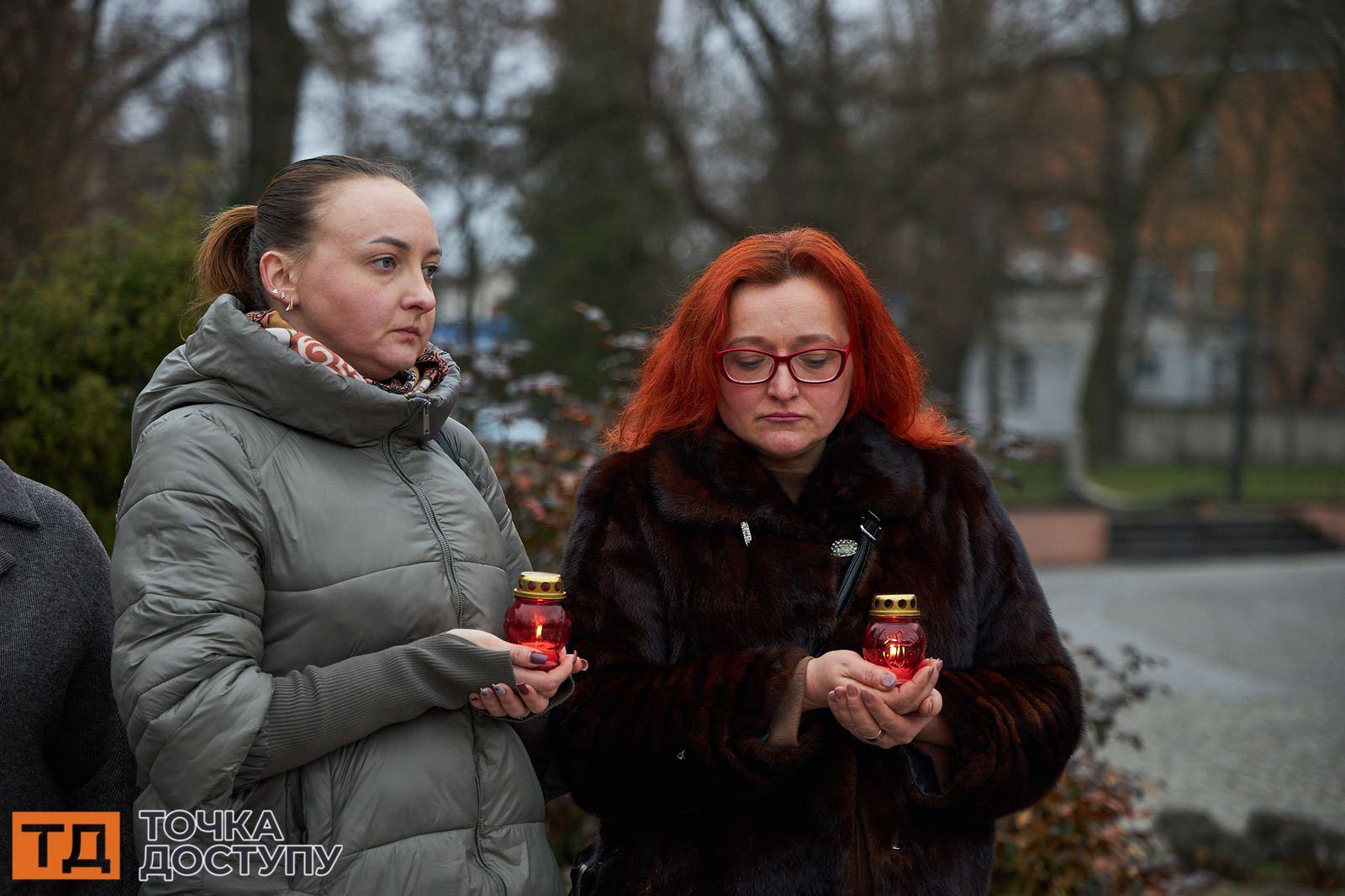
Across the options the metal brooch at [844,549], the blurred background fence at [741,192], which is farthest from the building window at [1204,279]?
the metal brooch at [844,549]

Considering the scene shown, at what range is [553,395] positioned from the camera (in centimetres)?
519

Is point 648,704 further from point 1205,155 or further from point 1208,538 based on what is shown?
point 1205,155

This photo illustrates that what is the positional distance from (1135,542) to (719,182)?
26.7 feet

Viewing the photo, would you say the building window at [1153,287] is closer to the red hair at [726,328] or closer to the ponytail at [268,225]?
the red hair at [726,328]

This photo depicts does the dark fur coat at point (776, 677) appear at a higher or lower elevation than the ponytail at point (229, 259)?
lower

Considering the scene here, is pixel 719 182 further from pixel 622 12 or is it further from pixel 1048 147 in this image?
→ pixel 1048 147

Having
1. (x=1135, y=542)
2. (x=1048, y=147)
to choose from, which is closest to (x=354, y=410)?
(x=1135, y=542)

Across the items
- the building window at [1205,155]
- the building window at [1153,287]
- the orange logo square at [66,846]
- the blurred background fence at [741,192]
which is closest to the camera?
the orange logo square at [66,846]

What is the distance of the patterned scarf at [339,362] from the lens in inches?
78.7

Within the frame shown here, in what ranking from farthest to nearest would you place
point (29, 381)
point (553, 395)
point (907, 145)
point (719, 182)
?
point (719, 182)
point (907, 145)
point (553, 395)
point (29, 381)

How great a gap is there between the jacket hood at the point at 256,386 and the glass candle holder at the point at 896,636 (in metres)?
0.91

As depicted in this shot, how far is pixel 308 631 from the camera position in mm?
1935

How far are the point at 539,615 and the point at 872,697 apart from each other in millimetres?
594

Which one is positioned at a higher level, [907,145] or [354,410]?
[907,145]
